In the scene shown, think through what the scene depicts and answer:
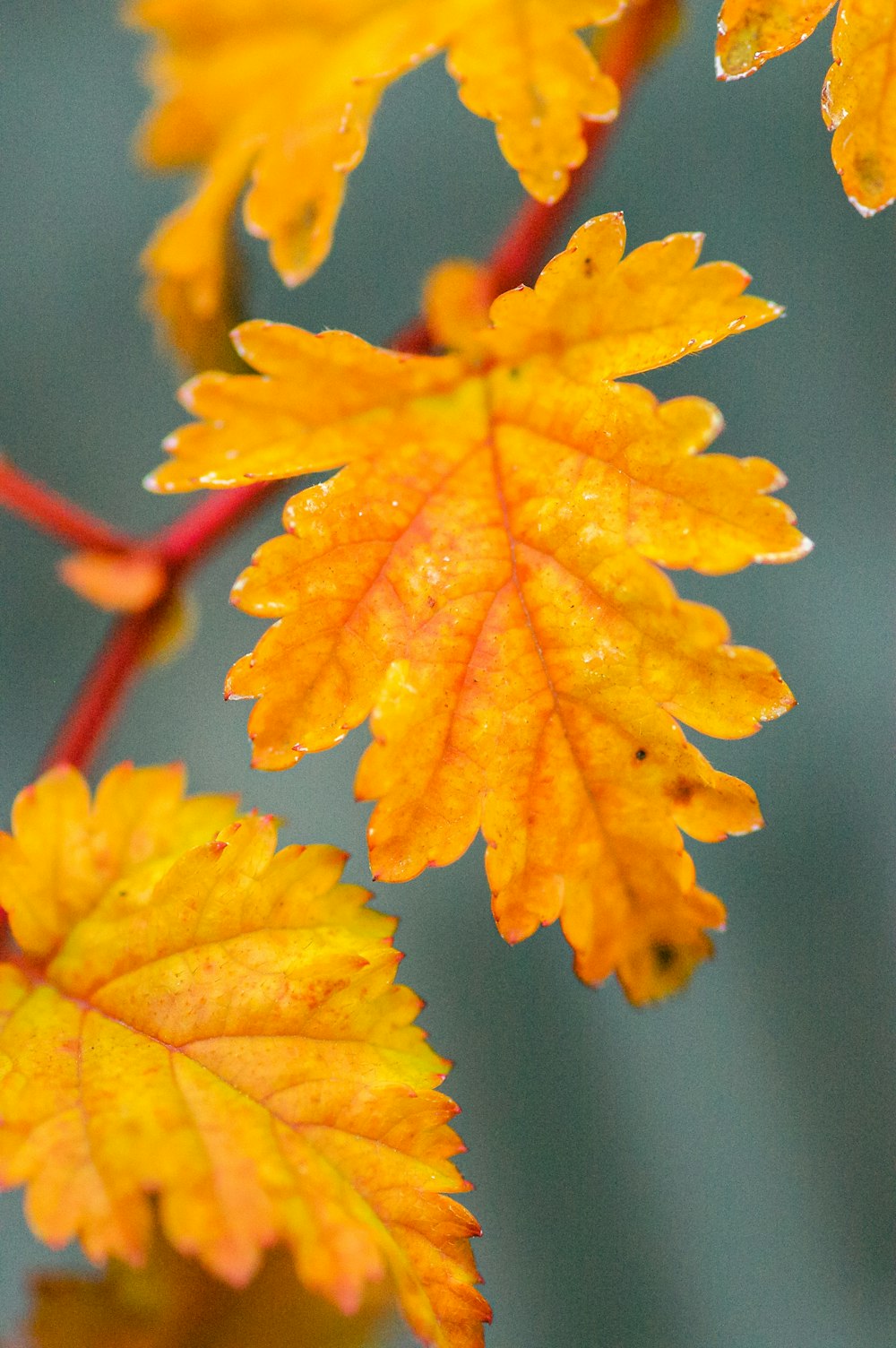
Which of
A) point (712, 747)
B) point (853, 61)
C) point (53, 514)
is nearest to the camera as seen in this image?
point (853, 61)

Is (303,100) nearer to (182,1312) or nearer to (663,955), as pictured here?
(663,955)

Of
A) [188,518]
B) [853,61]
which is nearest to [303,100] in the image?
[188,518]

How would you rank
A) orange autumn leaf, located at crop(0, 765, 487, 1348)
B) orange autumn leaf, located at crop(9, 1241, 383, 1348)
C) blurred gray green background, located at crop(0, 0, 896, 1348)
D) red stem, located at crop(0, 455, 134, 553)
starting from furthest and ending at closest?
blurred gray green background, located at crop(0, 0, 896, 1348) < orange autumn leaf, located at crop(9, 1241, 383, 1348) < red stem, located at crop(0, 455, 134, 553) < orange autumn leaf, located at crop(0, 765, 487, 1348)

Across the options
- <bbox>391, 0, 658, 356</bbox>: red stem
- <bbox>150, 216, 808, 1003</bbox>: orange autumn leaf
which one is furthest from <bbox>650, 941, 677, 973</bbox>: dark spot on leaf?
<bbox>391, 0, 658, 356</bbox>: red stem

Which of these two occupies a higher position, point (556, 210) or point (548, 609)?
point (556, 210)

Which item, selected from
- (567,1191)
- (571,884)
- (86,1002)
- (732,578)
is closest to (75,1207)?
(86,1002)

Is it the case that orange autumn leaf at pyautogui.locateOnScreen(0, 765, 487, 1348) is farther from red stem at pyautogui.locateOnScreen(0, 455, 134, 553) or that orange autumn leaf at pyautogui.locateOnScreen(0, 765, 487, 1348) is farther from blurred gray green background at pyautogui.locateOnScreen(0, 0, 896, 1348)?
blurred gray green background at pyautogui.locateOnScreen(0, 0, 896, 1348)

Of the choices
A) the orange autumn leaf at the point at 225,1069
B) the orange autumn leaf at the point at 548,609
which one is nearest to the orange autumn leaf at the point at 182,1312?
the orange autumn leaf at the point at 225,1069

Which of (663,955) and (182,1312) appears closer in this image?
(663,955)
